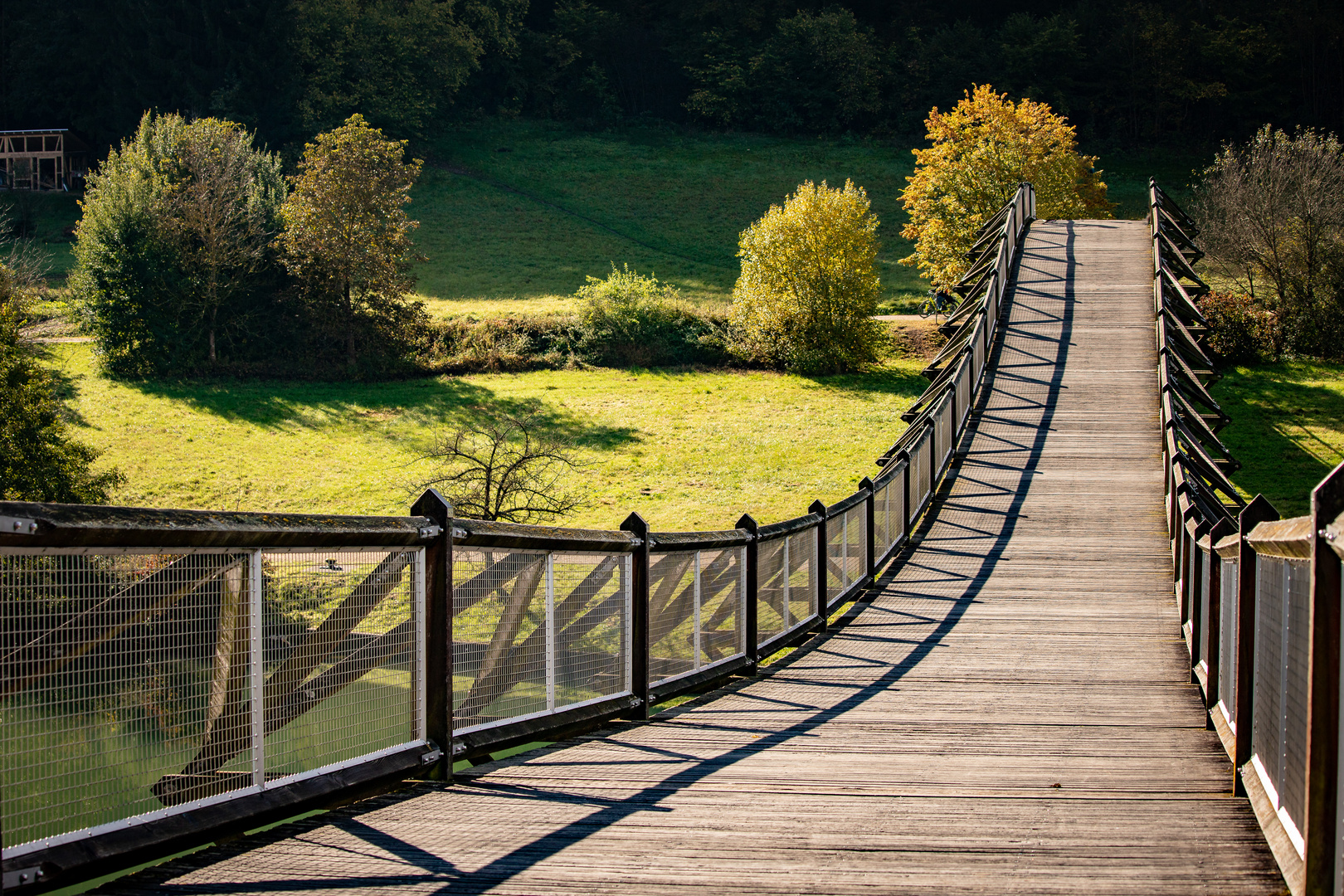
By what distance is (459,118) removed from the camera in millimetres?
87312

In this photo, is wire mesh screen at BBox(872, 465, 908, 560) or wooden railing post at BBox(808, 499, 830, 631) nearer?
wooden railing post at BBox(808, 499, 830, 631)

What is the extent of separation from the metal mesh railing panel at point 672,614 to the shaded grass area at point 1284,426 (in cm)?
2145

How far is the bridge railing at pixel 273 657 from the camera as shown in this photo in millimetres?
3936

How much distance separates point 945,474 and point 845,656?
9146 millimetres

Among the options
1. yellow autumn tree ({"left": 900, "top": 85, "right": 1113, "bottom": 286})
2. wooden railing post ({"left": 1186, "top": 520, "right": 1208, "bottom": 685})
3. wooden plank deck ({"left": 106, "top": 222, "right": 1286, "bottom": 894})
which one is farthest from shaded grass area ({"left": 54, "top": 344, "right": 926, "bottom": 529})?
wooden railing post ({"left": 1186, "top": 520, "right": 1208, "bottom": 685})

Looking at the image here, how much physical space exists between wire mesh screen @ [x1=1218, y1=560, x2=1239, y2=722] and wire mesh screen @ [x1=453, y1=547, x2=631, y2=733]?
3.55 metres

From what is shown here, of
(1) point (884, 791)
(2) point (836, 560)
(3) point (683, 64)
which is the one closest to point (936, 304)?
(2) point (836, 560)

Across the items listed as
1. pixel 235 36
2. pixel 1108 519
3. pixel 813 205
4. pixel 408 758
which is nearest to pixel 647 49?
pixel 235 36

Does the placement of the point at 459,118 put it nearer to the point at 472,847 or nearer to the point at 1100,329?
the point at 1100,329

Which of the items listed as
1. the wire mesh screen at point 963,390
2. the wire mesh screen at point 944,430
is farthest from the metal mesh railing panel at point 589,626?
the wire mesh screen at point 963,390

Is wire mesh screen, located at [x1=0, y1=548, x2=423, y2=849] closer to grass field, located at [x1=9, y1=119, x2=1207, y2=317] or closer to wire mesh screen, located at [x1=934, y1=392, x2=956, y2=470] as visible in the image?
wire mesh screen, located at [x1=934, y1=392, x2=956, y2=470]

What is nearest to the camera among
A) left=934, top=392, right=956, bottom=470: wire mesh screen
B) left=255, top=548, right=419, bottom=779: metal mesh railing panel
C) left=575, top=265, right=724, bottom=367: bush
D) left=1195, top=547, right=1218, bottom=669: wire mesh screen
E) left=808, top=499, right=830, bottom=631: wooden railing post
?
left=255, top=548, right=419, bottom=779: metal mesh railing panel

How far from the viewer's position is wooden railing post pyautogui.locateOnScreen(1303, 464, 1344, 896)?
3.53 metres

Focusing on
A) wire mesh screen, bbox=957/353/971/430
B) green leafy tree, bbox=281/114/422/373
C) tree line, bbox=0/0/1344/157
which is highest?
tree line, bbox=0/0/1344/157
